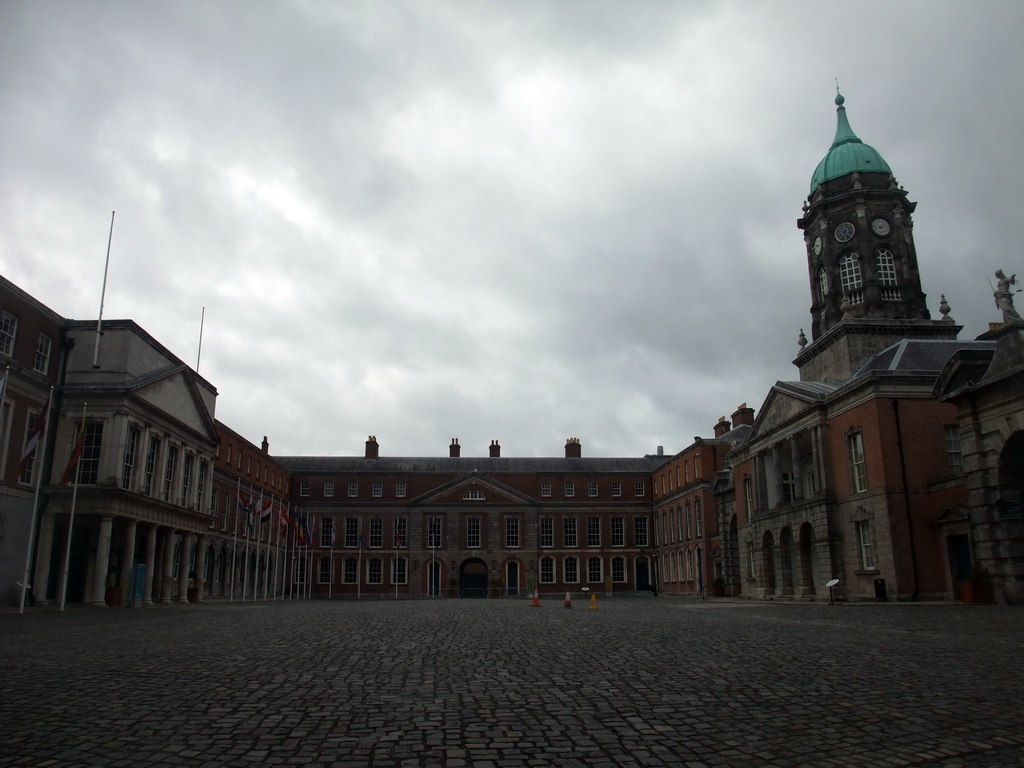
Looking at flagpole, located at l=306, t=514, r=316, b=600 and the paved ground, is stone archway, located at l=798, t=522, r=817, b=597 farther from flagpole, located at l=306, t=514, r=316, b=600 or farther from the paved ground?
flagpole, located at l=306, t=514, r=316, b=600

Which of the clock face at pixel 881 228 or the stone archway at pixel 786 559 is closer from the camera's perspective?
the stone archway at pixel 786 559

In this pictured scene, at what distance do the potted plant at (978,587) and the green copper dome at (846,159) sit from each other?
25.4 metres

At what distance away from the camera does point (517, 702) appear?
27.3 feet

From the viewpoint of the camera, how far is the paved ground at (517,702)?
6.22 m

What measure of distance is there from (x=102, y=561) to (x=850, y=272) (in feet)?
131

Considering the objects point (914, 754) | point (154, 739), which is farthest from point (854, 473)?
point (154, 739)

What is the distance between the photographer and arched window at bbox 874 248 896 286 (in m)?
42.3

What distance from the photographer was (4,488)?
97.7ft

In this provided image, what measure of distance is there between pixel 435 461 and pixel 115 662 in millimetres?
70069

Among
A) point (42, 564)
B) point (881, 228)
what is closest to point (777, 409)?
point (881, 228)

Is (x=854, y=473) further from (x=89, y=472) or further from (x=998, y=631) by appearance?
(x=89, y=472)

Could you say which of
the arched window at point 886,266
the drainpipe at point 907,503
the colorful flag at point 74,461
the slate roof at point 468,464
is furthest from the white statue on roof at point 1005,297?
the slate roof at point 468,464

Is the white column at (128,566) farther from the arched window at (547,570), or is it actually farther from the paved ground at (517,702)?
the arched window at (547,570)

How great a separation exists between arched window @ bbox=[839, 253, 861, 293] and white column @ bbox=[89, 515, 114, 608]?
127 ft
